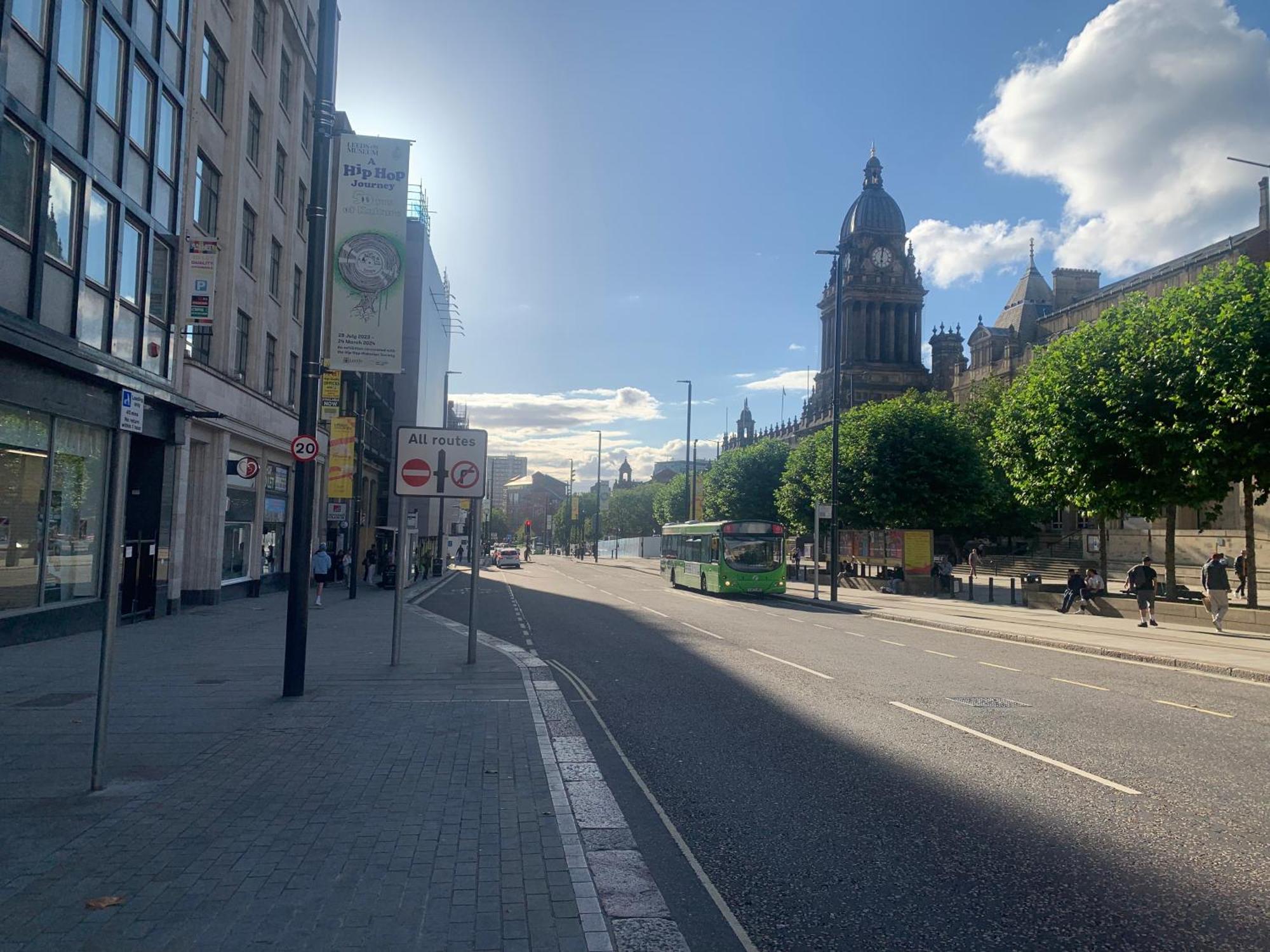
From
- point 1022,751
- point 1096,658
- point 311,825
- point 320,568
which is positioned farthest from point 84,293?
point 1096,658

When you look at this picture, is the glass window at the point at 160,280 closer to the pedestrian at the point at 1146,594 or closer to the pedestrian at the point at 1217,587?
the pedestrian at the point at 1217,587

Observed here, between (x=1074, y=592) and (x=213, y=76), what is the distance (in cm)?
2756

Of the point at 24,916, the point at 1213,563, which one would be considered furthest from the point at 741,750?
the point at 1213,563

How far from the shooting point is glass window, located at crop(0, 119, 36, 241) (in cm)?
1325

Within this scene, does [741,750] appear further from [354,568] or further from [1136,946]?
[354,568]

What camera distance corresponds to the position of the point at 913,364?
108562mm

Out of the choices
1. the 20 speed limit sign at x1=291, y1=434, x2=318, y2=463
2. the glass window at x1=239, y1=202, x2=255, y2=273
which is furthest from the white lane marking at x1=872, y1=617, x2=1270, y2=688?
the glass window at x1=239, y1=202, x2=255, y2=273

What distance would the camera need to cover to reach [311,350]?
10.6 metres

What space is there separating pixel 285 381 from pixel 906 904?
1150 inches

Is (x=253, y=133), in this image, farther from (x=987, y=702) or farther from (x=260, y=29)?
(x=987, y=702)

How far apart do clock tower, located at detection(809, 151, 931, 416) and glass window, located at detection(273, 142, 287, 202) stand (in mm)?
82550

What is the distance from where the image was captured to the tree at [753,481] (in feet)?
245

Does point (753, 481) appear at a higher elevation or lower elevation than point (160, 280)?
lower

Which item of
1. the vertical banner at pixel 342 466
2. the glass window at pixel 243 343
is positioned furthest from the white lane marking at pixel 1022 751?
the vertical banner at pixel 342 466
